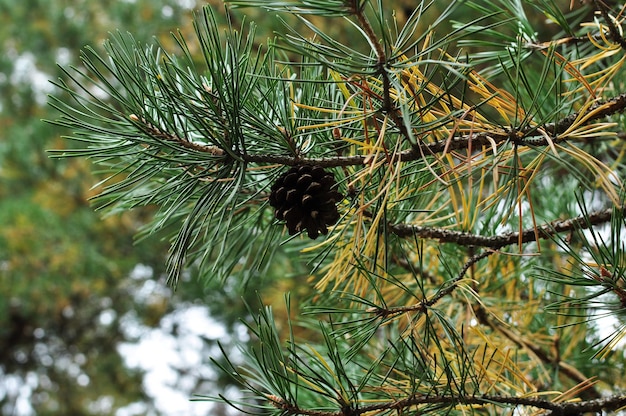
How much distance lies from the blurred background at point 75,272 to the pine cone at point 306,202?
916mm

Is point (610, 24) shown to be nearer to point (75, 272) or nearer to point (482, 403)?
point (482, 403)

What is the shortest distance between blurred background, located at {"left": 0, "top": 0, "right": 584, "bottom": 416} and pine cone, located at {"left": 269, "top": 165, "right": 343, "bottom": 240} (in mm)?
916

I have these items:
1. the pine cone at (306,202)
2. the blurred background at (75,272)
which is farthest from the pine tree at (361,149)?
the blurred background at (75,272)

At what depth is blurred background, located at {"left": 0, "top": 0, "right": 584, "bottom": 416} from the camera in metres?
1.70

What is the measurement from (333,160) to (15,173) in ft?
5.84

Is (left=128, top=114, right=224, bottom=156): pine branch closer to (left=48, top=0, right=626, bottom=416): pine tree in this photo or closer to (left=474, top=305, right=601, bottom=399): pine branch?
(left=48, top=0, right=626, bottom=416): pine tree

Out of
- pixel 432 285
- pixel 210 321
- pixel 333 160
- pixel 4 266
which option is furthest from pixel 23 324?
pixel 333 160

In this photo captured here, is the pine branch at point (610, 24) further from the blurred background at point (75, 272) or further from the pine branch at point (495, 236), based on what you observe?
the blurred background at point (75, 272)

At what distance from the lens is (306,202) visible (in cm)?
41

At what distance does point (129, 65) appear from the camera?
0.42 metres

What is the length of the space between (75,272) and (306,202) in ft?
4.71

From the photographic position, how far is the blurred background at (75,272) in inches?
67.0

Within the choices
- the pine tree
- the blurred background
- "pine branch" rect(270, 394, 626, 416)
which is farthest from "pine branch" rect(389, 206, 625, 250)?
the blurred background

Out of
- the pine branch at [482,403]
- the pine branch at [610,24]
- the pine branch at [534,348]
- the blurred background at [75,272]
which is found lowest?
the pine branch at [482,403]
